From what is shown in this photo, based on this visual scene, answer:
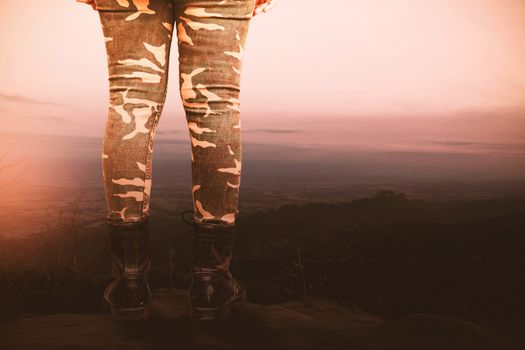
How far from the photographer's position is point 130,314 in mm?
1210

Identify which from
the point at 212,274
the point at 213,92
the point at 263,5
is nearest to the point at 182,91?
the point at 213,92

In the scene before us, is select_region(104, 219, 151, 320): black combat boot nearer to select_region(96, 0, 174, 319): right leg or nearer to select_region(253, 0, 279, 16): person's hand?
select_region(96, 0, 174, 319): right leg

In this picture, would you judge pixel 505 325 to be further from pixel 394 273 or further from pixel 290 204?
pixel 290 204

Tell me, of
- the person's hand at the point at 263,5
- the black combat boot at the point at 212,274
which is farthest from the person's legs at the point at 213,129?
the person's hand at the point at 263,5

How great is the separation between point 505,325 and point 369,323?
46cm

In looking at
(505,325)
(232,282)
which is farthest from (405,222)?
(232,282)

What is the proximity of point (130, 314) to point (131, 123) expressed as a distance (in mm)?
484

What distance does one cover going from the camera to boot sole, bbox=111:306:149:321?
121 cm

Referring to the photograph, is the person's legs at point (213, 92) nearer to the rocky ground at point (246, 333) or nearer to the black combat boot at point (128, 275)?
the black combat boot at point (128, 275)

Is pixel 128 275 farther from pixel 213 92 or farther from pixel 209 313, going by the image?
pixel 213 92

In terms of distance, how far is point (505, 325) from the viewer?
144cm

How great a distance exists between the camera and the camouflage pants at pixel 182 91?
1168 mm

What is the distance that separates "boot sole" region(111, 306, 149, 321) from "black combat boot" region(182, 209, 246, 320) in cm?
13

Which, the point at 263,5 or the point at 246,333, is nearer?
the point at 246,333
